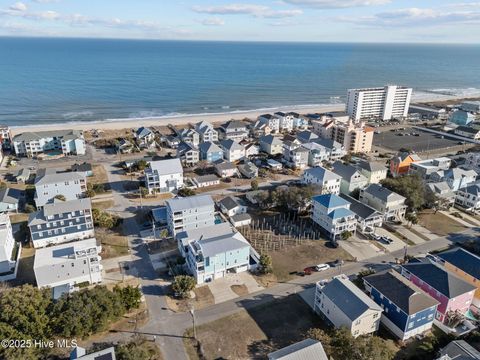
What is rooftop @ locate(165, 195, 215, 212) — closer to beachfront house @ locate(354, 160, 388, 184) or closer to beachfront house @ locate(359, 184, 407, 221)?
beachfront house @ locate(359, 184, 407, 221)

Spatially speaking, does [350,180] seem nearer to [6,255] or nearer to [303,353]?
[303,353]

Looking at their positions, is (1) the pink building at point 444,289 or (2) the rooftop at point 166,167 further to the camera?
(2) the rooftop at point 166,167

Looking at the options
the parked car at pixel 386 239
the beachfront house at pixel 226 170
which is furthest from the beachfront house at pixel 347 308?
the beachfront house at pixel 226 170

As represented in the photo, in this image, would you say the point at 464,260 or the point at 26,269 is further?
→ the point at 26,269

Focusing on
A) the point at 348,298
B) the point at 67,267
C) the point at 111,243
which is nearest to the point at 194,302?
the point at 67,267

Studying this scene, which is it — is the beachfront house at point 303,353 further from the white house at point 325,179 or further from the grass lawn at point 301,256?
the white house at point 325,179

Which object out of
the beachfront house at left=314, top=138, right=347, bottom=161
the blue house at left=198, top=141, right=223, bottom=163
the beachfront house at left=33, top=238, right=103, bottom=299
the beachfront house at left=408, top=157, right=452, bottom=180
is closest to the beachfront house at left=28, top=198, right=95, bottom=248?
the beachfront house at left=33, top=238, right=103, bottom=299
